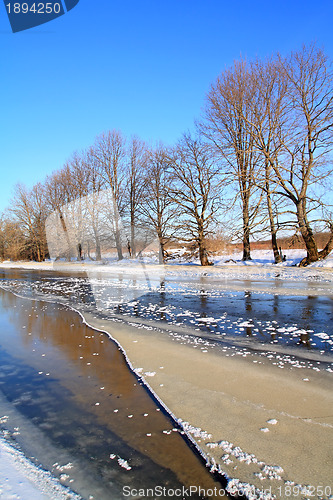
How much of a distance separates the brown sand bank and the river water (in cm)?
25

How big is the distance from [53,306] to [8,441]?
7.00 meters

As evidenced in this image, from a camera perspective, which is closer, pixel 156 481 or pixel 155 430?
pixel 156 481

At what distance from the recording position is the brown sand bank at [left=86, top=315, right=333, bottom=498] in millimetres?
2230

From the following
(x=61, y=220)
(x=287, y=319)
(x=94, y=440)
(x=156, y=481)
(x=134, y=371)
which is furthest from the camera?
(x=61, y=220)

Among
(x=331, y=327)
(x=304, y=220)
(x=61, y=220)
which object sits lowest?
(x=331, y=327)

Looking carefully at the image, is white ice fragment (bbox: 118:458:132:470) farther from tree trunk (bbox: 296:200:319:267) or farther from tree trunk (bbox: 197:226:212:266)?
tree trunk (bbox: 197:226:212:266)

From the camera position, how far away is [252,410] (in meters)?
3.03

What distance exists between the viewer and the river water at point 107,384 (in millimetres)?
2318

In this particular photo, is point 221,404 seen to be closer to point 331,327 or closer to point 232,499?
point 232,499

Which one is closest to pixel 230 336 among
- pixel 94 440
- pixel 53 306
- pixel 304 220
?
pixel 94 440

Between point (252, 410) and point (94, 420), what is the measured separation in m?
1.64

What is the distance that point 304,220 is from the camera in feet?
60.3

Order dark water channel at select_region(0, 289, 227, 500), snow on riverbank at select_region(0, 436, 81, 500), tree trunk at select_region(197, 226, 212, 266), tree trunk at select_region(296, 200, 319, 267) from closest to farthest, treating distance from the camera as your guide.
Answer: snow on riverbank at select_region(0, 436, 81, 500), dark water channel at select_region(0, 289, 227, 500), tree trunk at select_region(296, 200, 319, 267), tree trunk at select_region(197, 226, 212, 266)

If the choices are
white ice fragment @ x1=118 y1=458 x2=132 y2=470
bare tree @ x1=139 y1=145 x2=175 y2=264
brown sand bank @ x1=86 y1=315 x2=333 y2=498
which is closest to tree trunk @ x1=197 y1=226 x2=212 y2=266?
bare tree @ x1=139 y1=145 x2=175 y2=264
